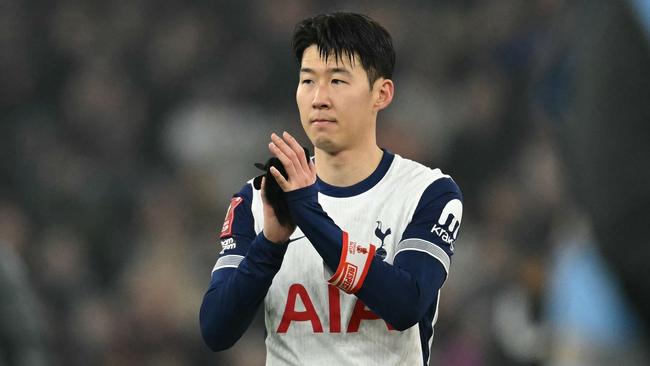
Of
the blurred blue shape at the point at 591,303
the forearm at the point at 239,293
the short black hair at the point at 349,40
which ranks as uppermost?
the short black hair at the point at 349,40

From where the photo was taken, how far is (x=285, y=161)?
7.79ft

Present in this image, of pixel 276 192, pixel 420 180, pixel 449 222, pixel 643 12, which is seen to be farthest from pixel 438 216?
pixel 643 12

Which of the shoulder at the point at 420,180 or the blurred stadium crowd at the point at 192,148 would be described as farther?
the blurred stadium crowd at the point at 192,148

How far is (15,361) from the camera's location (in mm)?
3451

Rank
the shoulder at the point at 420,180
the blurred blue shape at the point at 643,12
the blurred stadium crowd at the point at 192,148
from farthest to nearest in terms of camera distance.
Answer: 1. the blurred stadium crowd at the point at 192,148
2. the shoulder at the point at 420,180
3. the blurred blue shape at the point at 643,12

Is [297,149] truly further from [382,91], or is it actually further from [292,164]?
[382,91]

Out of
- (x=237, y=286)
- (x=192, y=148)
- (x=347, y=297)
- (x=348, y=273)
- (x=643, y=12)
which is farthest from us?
(x=192, y=148)

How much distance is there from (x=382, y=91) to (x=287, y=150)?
1.65ft

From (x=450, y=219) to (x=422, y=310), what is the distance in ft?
1.07

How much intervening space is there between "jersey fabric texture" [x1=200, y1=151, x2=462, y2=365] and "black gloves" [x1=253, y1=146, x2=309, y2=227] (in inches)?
2.8

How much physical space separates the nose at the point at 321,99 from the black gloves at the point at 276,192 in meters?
0.25

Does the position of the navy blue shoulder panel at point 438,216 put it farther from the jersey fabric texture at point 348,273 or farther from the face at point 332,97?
the face at point 332,97

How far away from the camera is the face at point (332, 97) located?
8.71 feet

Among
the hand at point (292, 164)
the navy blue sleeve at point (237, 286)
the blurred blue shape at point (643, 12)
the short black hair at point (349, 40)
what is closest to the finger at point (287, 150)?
the hand at point (292, 164)
